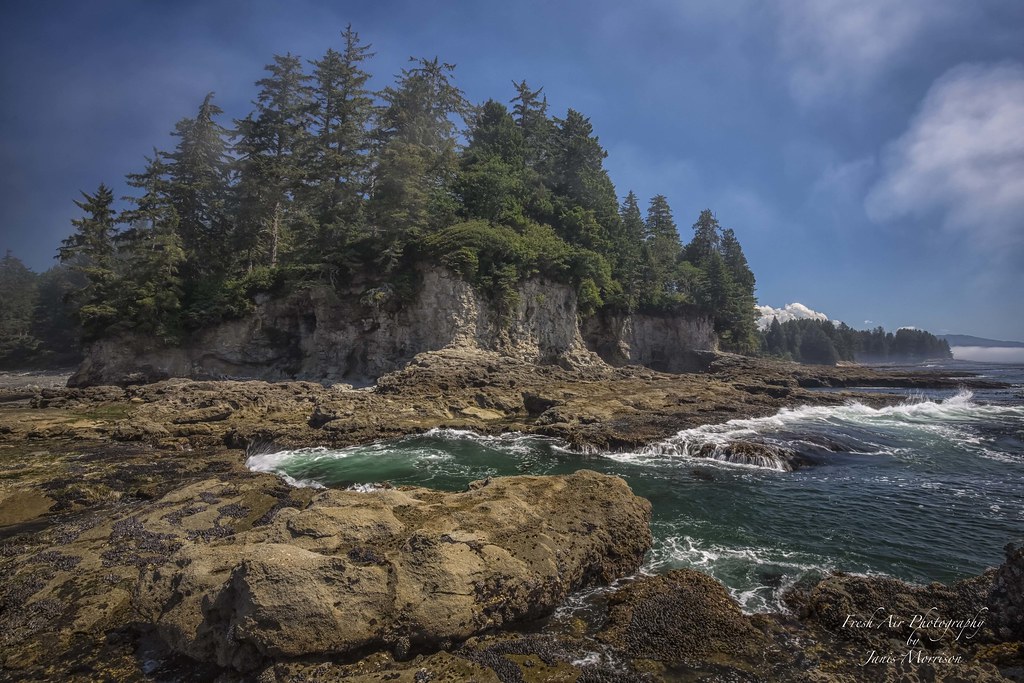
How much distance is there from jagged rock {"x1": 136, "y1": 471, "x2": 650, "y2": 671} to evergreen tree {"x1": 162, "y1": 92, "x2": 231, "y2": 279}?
37.1 metres

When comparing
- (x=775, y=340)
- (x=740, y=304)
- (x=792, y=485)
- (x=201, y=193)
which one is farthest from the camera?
(x=775, y=340)

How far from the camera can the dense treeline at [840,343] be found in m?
93.7

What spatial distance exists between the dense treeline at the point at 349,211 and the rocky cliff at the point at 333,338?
1.18 meters

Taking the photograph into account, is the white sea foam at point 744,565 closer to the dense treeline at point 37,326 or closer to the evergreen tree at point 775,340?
the dense treeline at point 37,326

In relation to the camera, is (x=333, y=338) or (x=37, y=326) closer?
(x=333, y=338)

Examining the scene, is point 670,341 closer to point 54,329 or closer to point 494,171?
point 494,171

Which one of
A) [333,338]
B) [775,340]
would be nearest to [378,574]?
[333,338]

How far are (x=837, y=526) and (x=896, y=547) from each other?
3.75 ft

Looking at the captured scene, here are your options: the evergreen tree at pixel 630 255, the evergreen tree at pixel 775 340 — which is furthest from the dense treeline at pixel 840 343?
the evergreen tree at pixel 630 255

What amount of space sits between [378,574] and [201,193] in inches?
1737

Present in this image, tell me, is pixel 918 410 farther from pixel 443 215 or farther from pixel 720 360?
pixel 443 215

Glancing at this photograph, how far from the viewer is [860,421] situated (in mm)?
23922

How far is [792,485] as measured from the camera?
1278cm

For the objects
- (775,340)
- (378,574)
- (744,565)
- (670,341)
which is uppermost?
(775,340)
